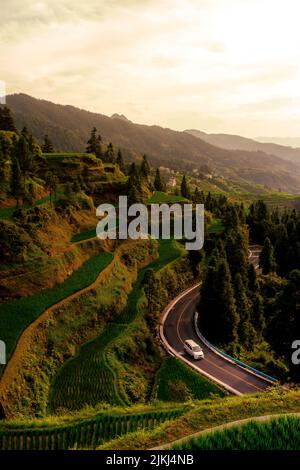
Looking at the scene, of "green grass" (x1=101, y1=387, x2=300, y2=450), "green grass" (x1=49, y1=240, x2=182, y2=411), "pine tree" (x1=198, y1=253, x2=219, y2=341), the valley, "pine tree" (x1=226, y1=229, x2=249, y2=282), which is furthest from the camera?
"pine tree" (x1=226, y1=229, x2=249, y2=282)

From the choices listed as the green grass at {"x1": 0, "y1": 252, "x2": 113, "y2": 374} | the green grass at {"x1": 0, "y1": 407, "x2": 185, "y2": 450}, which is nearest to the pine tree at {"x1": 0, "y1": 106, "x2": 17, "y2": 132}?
the green grass at {"x1": 0, "y1": 252, "x2": 113, "y2": 374}

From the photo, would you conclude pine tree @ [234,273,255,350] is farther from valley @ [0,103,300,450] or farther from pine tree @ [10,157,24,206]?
pine tree @ [10,157,24,206]

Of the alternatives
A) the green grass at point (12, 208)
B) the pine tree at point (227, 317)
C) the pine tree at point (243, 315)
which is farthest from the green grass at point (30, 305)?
the pine tree at point (243, 315)

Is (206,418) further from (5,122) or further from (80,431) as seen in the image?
(5,122)

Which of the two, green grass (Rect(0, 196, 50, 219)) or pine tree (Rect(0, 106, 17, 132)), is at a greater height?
pine tree (Rect(0, 106, 17, 132))

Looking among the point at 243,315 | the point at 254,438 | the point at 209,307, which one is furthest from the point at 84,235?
the point at 254,438

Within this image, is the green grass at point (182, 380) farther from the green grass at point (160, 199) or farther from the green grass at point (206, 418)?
the green grass at point (160, 199)

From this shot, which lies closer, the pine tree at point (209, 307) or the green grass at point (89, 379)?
the green grass at point (89, 379)
